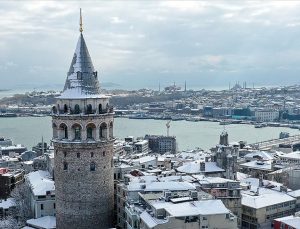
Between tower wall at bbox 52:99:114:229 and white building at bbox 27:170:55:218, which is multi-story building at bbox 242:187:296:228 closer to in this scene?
tower wall at bbox 52:99:114:229

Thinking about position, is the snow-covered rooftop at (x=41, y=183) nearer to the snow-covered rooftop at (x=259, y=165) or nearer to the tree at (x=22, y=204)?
the tree at (x=22, y=204)

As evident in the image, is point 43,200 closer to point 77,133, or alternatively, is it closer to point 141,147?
point 77,133

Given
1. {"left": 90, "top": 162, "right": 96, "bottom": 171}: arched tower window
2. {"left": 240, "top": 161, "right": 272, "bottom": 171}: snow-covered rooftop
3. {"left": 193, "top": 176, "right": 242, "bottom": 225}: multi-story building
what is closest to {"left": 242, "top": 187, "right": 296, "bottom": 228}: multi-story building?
{"left": 193, "top": 176, "right": 242, "bottom": 225}: multi-story building

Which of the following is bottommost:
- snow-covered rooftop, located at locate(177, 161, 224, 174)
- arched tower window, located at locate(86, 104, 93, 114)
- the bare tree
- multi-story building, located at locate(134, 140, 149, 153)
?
the bare tree

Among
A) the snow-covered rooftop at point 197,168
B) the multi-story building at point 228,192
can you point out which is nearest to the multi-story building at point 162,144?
the snow-covered rooftop at point 197,168

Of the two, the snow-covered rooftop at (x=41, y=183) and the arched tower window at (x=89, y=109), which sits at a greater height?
the arched tower window at (x=89, y=109)

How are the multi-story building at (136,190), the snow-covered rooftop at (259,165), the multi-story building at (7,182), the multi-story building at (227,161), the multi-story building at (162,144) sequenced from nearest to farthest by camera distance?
the multi-story building at (136,190)
the multi-story building at (227,161)
the multi-story building at (7,182)
the snow-covered rooftop at (259,165)
the multi-story building at (162,144)
